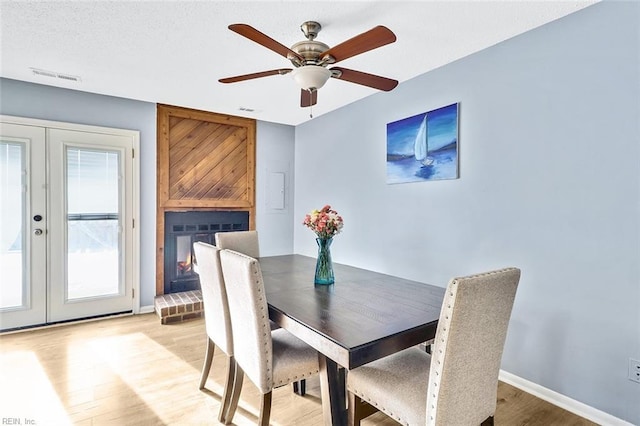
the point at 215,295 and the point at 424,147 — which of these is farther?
the point at 424,147

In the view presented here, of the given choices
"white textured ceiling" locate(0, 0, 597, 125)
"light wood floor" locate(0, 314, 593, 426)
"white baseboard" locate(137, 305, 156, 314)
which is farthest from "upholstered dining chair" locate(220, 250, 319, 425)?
"white baseboard" locate(137, 305, 156, 314)

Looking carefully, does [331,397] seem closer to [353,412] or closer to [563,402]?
[353,412]

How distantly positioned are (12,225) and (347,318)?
347 centimetres

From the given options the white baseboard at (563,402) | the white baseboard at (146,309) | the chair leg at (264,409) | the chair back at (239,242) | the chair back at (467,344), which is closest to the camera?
the chair back at (467,344)

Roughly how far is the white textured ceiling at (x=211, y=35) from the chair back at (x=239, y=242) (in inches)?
55.4

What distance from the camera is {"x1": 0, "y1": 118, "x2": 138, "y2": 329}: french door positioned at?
3.16 metres

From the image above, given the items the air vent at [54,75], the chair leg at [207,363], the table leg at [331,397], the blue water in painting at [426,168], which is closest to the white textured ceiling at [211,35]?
the air vent at [54,75]

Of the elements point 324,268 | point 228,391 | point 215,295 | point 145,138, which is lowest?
point 228,391

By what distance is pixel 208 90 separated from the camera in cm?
334

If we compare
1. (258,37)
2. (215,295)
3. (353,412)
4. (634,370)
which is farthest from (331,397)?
(258,37)

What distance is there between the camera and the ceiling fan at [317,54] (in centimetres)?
166

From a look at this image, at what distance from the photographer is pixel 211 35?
2.25 meters

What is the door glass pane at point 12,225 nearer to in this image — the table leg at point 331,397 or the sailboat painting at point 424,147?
the table leg at point 331,397

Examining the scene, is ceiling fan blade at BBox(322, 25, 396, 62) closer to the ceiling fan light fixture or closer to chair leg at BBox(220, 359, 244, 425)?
the ceiling fan light fixture
